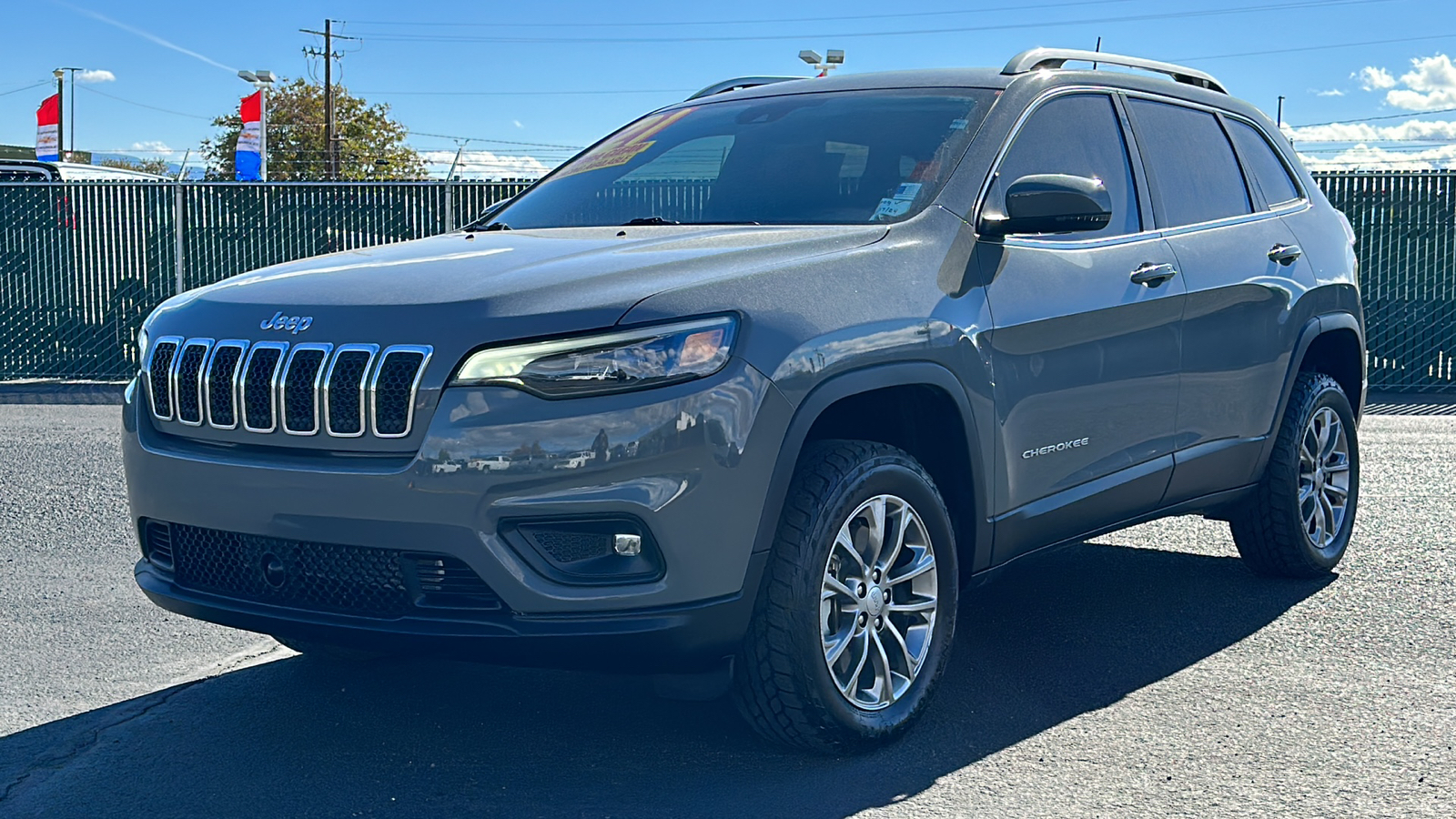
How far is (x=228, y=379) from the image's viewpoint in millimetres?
3697

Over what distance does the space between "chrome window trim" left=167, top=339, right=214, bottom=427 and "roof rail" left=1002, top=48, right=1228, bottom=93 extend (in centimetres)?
261

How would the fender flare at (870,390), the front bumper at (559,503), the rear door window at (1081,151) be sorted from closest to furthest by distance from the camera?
the front bumper at (559,503) → the fender flare at (870,390) → the rear door window at (1081,151)

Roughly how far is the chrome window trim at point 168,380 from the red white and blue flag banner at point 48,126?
1265 inches

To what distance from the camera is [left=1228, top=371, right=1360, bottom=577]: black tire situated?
573cm

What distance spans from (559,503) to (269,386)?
2.57 ft

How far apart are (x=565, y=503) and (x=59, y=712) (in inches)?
75.7

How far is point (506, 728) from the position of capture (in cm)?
416

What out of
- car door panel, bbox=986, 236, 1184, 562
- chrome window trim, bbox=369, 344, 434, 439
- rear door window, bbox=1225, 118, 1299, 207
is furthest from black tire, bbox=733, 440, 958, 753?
rear door window, bbox=1225, 118, 1299, 207

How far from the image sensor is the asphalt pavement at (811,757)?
11.9ft

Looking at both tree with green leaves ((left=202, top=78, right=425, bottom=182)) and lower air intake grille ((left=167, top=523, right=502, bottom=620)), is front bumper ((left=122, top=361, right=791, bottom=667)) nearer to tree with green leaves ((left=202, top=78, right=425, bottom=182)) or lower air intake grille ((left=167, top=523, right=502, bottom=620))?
lower air intake grille ((left=167, top=523, right=502, bottom=620))

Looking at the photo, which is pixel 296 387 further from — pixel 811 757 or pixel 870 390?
pixel 811 757

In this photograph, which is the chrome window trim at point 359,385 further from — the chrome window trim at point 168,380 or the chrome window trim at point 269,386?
the chrome window trim at point 168,380

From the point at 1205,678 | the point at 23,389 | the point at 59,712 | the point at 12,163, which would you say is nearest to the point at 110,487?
the point at 59,712

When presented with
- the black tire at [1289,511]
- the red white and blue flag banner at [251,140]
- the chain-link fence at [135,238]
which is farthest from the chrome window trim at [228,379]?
the red white and blue flag banner at [251,140]
